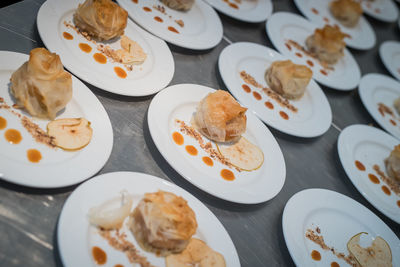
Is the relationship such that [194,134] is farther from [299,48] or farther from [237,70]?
[299,48]

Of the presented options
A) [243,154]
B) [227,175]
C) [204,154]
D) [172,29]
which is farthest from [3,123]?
[172,29]

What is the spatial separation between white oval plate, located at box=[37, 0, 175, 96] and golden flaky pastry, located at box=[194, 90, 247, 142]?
31cm

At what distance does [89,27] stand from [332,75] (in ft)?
7.28

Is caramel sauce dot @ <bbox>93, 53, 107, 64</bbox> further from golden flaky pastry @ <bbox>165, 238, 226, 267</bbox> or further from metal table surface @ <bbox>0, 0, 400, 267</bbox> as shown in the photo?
golden flaky pastry @ <bbox>165, 238, 226, 267</bbox>

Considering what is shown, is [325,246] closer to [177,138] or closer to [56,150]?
[177,138]

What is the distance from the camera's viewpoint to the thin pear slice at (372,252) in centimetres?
214

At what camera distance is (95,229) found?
1493 millimetres

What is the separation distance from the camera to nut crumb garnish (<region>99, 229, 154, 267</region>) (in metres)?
1.51

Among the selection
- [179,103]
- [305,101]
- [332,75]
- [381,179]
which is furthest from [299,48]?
[179,103]

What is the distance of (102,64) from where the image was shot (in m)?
Answer: 2.17

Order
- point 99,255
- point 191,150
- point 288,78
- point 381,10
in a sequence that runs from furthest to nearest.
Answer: point 381,10, point 288,78, point 191,150, point 99,255

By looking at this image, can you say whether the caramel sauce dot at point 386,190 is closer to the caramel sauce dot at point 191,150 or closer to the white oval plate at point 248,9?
the caramel sauce dot at point 191,150

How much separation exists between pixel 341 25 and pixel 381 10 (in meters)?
1.34

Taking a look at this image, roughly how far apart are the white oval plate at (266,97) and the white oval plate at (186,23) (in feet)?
0.63
